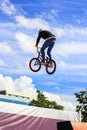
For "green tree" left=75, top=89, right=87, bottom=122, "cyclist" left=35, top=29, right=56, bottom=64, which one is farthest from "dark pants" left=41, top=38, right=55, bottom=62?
"green tree" left=75, top=89, right=87, bottom=122

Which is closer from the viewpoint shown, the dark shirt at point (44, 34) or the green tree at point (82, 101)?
the dark shirt at point (44, 34)

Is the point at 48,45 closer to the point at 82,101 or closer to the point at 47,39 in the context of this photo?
the point at 47,39

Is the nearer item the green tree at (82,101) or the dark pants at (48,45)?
the dark pants at (48,45)

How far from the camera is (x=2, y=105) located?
66.4 feet

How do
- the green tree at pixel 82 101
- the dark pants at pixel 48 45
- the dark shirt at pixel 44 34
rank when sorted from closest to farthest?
the dark shirt at pixel 44 34, the dark pants at pixel 48 45, the green tree at pixel 82 101

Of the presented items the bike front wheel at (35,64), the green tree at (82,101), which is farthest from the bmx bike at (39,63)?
the green tree at (82,101)

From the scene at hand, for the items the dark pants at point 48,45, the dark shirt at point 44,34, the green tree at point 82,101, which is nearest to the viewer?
the dark shirt at point 44,34

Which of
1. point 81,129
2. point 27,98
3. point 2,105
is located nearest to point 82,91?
point 2,105

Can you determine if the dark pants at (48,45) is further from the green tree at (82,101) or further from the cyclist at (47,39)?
the green tree at (82,101)

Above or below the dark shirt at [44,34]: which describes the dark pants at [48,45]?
below

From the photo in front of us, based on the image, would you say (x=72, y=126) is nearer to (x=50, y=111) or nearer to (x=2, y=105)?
(x=2, y=105)

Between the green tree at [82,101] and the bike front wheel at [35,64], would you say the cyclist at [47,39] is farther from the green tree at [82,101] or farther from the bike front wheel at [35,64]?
the green tree at [82,101]

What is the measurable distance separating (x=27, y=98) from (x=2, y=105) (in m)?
143

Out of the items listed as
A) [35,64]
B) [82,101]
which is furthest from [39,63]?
[82,101]
